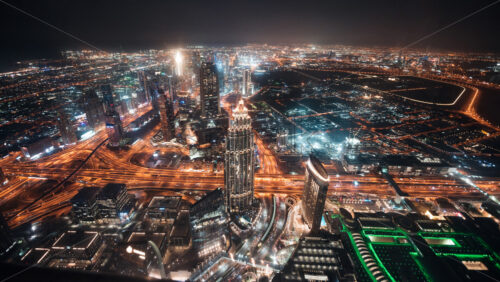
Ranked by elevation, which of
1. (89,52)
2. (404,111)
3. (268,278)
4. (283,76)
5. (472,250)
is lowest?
(268,278)

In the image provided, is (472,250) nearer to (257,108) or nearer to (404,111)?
(404,111)

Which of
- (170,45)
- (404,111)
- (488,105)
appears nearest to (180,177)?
(404,111)

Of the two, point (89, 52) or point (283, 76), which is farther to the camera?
point (89, 52)

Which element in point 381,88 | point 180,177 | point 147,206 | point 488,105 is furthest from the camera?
point 381,88

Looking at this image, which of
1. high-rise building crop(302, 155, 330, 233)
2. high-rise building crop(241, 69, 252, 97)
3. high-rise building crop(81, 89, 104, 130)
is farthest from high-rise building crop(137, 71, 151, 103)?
high-rise building crop(302, 155, 330, 233)

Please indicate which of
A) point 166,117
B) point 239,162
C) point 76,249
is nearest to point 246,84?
point 166,117

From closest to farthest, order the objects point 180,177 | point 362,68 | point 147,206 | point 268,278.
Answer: point 268,278 < point 147,206 < point 180,177 < point 362,68

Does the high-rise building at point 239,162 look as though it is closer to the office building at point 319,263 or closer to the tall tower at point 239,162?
the tall tower at point 239,162
